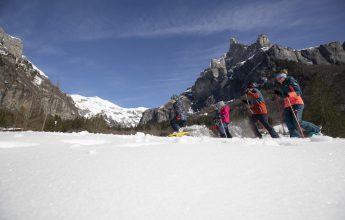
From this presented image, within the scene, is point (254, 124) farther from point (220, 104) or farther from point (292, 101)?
point (220, 104)

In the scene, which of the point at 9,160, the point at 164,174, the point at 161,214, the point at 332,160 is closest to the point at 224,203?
the point at 161,214

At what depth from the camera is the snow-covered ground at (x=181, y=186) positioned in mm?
2159

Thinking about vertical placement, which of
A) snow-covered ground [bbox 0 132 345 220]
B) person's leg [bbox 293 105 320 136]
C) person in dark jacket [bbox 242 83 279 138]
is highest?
person in dark jacket [bbox 242 83 279 138]

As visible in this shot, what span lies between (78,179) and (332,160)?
2737 mm

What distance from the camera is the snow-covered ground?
2.16m

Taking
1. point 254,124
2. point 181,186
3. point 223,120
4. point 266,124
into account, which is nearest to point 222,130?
point 223,120

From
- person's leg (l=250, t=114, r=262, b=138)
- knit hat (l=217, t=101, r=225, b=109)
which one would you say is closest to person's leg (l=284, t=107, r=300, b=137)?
person's leg (l=250, t=114, r=262, b=138)

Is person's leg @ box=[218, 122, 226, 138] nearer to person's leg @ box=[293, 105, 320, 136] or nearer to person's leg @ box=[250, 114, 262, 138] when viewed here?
person's leg @ box=[250, 114, 262, 138]

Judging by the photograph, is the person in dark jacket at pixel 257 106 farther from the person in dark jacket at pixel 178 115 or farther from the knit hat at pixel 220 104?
the person in dark jacket at pixel 178 115

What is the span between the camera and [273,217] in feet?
6.63

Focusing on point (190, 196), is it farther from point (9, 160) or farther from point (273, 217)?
point (9, 160)

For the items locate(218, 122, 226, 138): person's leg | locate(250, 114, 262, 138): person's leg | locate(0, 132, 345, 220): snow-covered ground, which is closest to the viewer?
locate(0, 132, 345, 220): snow-covered ground

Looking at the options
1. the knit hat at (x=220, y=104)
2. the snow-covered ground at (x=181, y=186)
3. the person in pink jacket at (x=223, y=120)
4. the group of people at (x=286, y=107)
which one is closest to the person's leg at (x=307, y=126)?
the group of people at (x=286, y=107)

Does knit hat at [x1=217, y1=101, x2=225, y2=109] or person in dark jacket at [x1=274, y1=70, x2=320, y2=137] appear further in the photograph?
knit hat at [x1=217, y1=101, x2=225, y2=109]
